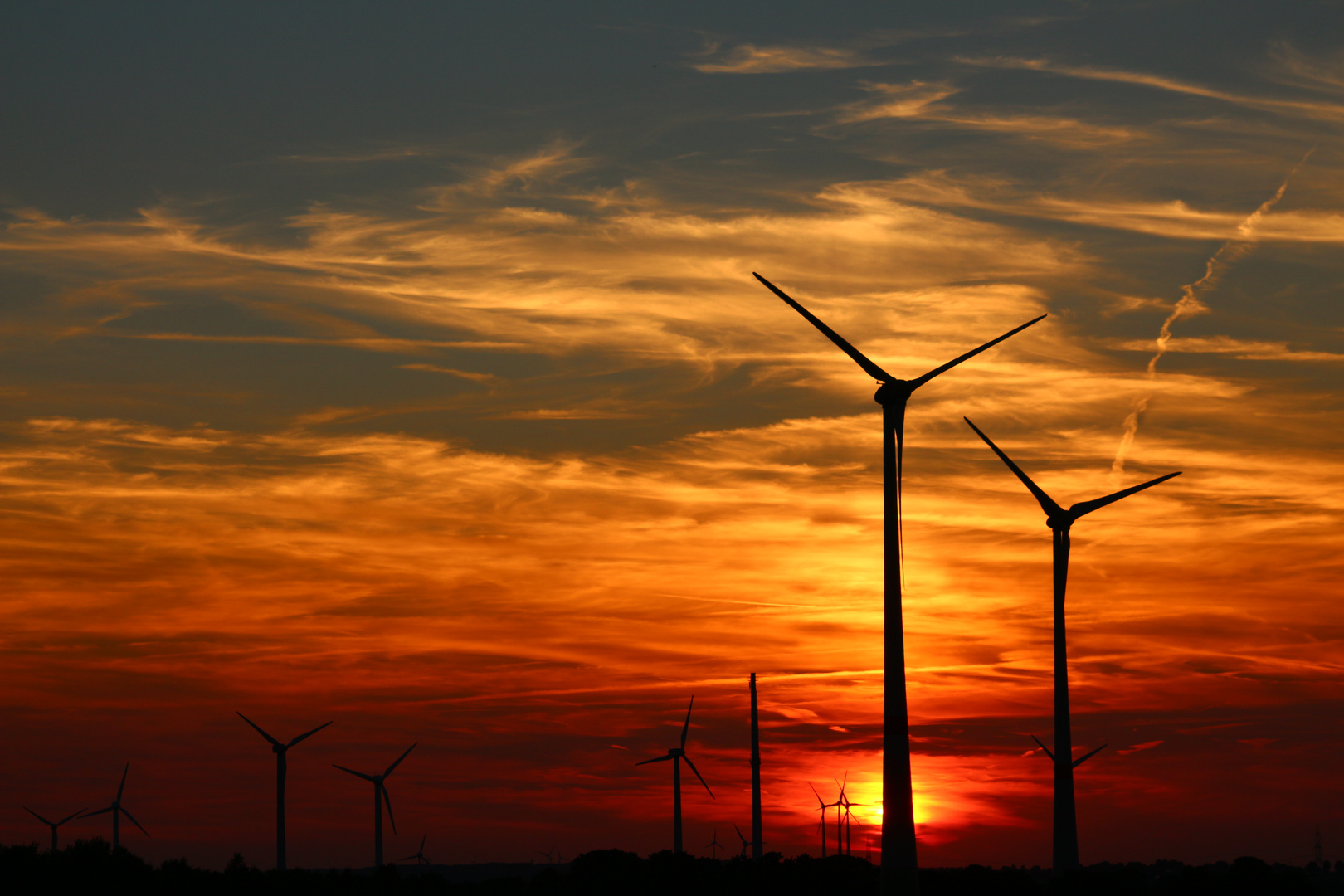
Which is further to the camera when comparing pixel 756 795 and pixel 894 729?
pixel 756 795

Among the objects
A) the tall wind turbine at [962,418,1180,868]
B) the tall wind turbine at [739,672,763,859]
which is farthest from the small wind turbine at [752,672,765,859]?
the tall wind turbine at [962,418,1180,868]

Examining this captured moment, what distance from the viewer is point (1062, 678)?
119625mm

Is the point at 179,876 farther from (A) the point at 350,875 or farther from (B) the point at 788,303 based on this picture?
(B) the point at 788,303

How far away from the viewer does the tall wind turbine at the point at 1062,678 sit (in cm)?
11625

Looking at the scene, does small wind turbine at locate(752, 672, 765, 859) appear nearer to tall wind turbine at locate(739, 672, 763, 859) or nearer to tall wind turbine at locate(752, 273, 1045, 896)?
tall wind turbine at locate(739, 672, 763, 859)

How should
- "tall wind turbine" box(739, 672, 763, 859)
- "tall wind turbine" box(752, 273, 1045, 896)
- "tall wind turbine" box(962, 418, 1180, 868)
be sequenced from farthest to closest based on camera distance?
"tall wind turbine" box(739, 672, 763, 859) < "tall wind turbine" box(962, 418, 1180, 868) < "tall wind turbine" box(752, 273, 1045, 896)

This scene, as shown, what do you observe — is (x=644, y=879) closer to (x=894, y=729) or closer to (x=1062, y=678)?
(x=1062, y=678)

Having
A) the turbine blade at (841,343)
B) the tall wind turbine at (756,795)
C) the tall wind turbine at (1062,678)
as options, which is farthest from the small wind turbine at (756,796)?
the turbine blade at (841,343)

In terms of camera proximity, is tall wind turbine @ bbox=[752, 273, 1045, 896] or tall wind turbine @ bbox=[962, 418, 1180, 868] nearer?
tall wind turbine @ bbox=[752, 273, 1045, 896]

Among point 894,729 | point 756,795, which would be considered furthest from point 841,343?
point 756,795

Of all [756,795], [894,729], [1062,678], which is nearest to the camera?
[894,729]

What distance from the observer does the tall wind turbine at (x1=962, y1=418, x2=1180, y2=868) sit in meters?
116

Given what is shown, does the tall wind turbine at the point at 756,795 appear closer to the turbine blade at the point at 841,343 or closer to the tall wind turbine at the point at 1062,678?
the tall wind turbine at the point at 1062,678

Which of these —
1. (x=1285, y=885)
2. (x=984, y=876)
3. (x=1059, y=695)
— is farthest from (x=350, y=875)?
(x=1285, y=885)
